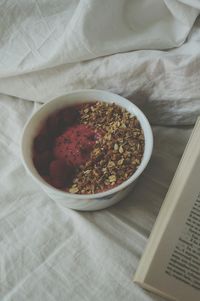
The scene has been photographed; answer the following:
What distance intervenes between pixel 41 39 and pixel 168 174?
22cm

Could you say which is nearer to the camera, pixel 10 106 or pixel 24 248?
pixel 24 248

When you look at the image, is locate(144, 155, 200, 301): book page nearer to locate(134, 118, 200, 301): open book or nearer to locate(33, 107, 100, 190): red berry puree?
locate(134, 118, 200, 301): open book

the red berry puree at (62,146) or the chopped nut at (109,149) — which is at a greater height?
the red berry puree at (62,146)

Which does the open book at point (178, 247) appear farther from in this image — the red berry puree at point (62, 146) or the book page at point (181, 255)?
the red berry puree at point (62, 146)

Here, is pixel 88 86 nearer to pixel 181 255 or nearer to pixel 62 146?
pixel 62 146

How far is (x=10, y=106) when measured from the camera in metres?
0.52

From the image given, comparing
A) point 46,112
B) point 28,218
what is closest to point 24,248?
point 28,218

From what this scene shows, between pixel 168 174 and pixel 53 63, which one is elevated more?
pixel 53 63

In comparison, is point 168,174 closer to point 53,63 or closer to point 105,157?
point 105,157

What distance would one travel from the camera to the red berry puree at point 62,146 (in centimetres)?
41

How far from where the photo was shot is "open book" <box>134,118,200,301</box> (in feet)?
1.17

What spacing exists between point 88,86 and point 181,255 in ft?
0.74

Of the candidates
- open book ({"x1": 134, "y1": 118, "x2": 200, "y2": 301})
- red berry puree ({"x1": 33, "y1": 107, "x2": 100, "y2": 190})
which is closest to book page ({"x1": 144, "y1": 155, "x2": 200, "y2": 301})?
open book ({"x1": 134, "y1": 118, "x2": 200, "y2": 301})

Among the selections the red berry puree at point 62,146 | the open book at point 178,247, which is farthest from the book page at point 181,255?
the red berry puree at point 62,146
